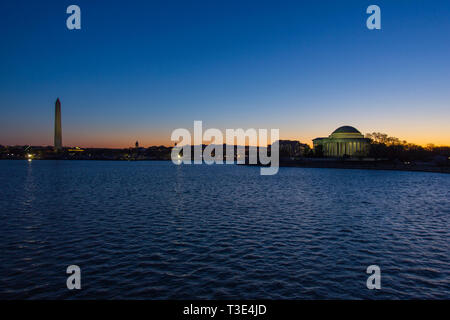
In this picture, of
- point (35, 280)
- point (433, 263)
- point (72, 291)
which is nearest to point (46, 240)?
point (35, 280)

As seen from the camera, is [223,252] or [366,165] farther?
[366,165]

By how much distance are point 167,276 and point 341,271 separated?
774 centimetres

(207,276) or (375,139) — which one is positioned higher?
(375,139)

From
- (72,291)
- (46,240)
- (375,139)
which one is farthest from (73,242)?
(375,139)

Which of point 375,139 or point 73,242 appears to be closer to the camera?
point 73,242

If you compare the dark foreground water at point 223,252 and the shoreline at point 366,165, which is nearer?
the dark foreground water at point 223,252

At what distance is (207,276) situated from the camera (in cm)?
1379

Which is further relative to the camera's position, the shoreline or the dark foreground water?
the shoreline

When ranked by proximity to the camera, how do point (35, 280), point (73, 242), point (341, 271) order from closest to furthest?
point (35, 280) → point (341, 271) → point (73, 242)
